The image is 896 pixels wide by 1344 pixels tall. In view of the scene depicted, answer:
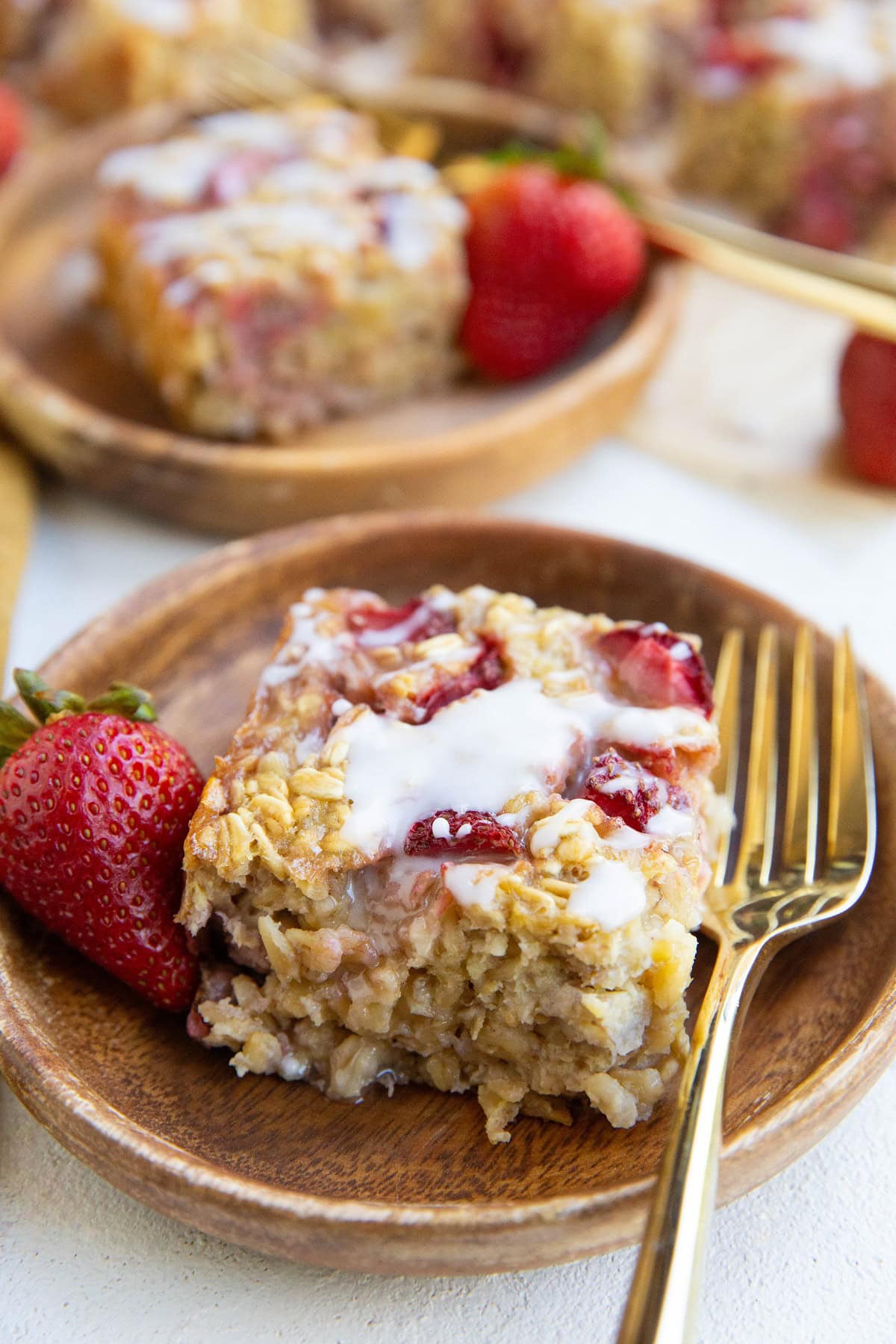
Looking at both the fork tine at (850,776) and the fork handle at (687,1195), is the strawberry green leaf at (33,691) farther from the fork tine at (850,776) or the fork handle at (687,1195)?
the fork tine at (850,776)

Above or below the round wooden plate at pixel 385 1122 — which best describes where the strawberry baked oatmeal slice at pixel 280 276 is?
above

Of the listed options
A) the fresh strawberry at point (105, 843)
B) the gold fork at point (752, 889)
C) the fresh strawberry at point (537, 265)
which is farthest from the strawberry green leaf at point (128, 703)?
the fresh strawberry at point (537, 265)

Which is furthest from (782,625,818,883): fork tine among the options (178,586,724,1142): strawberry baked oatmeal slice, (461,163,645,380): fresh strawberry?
(461,163,645,380): fresh strawberry

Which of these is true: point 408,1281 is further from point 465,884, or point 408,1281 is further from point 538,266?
point 538,266

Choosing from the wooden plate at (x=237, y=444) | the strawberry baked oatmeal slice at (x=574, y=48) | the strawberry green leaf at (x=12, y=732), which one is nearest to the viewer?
the strawberry green leaf at (x=12, y=732)

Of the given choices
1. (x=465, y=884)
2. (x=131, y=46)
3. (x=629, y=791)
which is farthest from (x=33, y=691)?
(x=131, y=46)

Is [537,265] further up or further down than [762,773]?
further up
